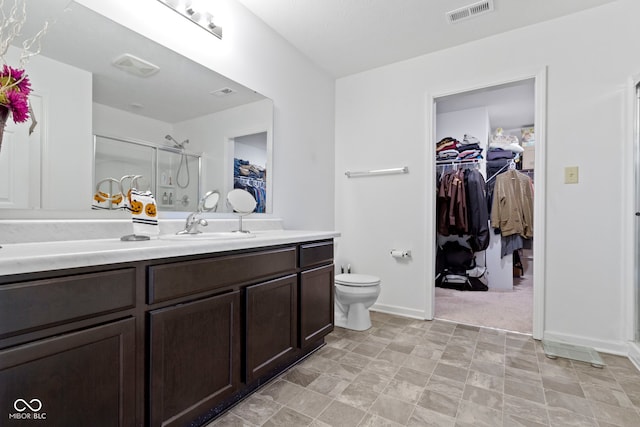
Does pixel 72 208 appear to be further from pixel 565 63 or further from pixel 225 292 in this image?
pixel 565 63

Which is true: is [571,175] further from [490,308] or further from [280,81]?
[280,81]

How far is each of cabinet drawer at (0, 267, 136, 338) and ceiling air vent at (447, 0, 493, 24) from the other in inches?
102

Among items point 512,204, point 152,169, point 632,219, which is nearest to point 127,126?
→ point 152,169

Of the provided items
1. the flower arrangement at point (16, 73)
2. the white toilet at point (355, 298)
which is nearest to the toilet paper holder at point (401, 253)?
the white toilet at point (355, 298)

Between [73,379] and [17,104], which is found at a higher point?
[17,104]

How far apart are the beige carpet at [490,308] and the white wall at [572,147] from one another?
351mm

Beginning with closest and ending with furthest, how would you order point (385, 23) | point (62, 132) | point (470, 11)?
point (62, 132) < point (470, 11) < point (385, 23)

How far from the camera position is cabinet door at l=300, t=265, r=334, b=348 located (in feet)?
6.24

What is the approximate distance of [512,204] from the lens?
13.0 feet

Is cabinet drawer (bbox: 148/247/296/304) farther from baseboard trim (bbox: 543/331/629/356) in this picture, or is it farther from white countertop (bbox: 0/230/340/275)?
baseboard trim (bbox: 543/331/629/356)

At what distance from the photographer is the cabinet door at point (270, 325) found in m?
1.51

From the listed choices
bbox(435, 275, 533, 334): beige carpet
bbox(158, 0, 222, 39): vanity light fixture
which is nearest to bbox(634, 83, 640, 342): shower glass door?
bbox(435, 275, 533, 334): beige carpet

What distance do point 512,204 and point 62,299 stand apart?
14.5 feet

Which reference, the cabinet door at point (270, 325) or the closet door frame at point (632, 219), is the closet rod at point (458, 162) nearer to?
the closet door frame at point (632, 219)
